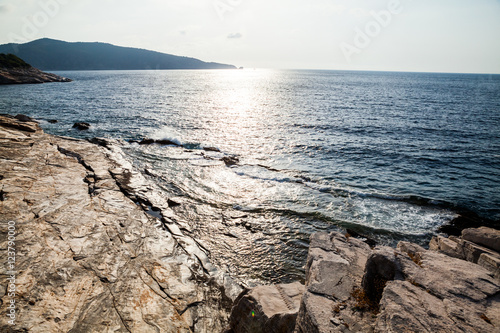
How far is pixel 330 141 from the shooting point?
3303cm

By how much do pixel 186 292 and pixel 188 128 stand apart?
31992 mm

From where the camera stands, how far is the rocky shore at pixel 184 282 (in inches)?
247

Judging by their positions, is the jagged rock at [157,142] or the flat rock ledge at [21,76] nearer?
the jagged rock at [157,142]

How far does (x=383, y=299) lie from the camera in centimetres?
635

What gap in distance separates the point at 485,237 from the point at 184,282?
40.4ft

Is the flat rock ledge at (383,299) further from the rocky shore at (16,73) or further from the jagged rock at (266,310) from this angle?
the rocky shore at (16,73)

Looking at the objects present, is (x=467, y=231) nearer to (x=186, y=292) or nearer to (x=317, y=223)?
(x=317, y=223)

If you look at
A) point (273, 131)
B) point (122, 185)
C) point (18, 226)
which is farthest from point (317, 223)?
point (273, 131)

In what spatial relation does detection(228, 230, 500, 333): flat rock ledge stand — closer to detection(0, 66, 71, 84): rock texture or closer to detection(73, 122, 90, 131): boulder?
detection(73, 122, 90, 131): boulder

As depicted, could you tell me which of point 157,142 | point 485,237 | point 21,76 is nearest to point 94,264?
point 485,237

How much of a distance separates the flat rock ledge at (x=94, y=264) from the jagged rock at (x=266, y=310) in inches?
44.8

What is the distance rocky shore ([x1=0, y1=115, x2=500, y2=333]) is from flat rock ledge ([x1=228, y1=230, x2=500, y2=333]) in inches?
1.1

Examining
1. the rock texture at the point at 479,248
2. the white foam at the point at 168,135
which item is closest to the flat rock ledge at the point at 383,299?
the rock texture at the point at 479,248

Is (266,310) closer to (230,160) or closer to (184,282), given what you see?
(184,282)
